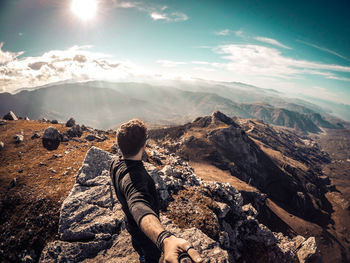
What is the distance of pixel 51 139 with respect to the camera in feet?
81.4

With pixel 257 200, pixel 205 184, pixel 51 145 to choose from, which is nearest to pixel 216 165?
pixel 257 200

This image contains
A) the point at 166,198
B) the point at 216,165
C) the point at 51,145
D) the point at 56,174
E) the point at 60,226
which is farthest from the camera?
the point at 216,165

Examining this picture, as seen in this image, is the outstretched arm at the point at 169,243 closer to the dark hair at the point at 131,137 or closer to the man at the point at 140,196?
the man at the point at 140,196

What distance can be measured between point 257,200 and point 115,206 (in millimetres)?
81325

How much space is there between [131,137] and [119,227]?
7.69 m

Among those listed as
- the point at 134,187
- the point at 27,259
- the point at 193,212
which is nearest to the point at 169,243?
the point at 134,187

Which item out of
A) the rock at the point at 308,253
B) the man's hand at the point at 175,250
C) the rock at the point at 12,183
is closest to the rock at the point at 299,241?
the rock at the point at 308,253

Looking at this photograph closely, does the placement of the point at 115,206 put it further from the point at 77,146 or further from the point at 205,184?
the point at 77,146

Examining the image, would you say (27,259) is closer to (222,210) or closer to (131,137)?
(131,137)

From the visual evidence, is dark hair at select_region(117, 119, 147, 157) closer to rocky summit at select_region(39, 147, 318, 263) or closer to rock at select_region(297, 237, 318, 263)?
rocky summit at select_region(39, 147, 318, 263)

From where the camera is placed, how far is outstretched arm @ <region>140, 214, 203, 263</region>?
3178 mm

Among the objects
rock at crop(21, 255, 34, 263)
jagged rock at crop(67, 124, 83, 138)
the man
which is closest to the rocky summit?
rock at crop(21, 255, 34, 263)

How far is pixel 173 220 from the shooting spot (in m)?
12.6

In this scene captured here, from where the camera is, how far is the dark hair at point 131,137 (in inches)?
205
